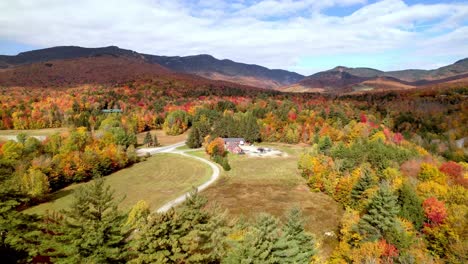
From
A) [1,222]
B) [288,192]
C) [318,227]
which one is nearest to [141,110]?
[288,192]

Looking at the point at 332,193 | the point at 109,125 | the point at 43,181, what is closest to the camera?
the point at 43,181

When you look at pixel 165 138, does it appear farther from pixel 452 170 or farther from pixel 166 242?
pixel 166 242

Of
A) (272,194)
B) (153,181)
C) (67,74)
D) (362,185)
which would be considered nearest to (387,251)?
(362,185)

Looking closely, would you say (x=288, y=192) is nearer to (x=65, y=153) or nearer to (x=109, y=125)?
(x=65, y=153)

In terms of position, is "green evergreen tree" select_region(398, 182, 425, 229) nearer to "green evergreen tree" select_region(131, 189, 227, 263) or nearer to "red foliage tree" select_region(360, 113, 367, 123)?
"green evergreen tree" select_region(131, 189, 227, 263)

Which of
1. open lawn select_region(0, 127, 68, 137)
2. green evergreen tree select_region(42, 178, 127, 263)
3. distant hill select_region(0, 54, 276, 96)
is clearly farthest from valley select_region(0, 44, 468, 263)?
distant hill select_region(0, 54, 276, 96)
